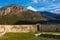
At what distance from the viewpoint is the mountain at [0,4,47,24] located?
4425 centimetres

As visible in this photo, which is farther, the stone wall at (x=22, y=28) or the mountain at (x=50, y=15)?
the mountain at (x=50, y=15)

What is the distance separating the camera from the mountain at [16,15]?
4425cm

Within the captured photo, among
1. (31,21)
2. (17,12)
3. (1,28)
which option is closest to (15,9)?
(17,12)

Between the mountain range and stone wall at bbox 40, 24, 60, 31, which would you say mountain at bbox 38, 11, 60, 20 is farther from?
stone wall at bbox 40, 24, 60, 31

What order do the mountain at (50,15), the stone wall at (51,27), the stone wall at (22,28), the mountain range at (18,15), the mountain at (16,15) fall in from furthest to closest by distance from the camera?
the mountain at (16,15) → the mountain range at (18,15) → the mountain at (50,15) → the stone wall at (22,28) → the stone wall at (51,27)

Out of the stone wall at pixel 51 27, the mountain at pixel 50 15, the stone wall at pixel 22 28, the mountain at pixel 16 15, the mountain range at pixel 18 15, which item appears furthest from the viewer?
the mountain at pixel 16 15

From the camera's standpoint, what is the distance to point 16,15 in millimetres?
47688

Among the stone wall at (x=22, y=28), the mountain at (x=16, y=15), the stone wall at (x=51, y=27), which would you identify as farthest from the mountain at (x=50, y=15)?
the stone wall at (x=22, y=28)

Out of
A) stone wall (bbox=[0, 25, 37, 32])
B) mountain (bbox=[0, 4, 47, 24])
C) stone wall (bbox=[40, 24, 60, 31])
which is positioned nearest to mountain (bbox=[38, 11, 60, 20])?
mountain (bbox=[0, 4, 47, 24])

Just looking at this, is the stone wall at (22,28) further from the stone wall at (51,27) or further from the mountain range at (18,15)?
the mountain range at (18,15)

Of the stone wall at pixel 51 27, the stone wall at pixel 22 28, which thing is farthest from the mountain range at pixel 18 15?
the stone wall at pixel 22 28

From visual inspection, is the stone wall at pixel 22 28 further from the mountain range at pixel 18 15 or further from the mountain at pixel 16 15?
the mountain at pixel 16 15

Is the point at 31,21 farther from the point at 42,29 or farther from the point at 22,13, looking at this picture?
the point at 42,29

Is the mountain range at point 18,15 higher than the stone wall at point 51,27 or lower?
higher
